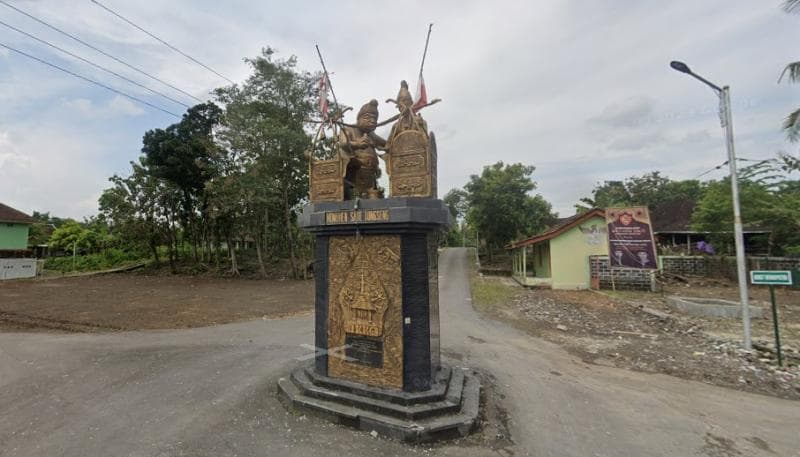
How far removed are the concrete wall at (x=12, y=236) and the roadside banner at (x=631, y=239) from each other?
118 feet

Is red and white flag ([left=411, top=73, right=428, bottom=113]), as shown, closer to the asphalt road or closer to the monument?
the monument

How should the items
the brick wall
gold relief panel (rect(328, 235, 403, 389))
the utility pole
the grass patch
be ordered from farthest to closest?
the brick wall
the grass patch
the utility pole
gold relief panel (rect(328, 235, 403, 389))

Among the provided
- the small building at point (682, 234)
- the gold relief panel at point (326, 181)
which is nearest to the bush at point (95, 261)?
the gold relief panel at point (326, 181)

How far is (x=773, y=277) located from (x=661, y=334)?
277cm

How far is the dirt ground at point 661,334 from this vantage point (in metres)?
5.95

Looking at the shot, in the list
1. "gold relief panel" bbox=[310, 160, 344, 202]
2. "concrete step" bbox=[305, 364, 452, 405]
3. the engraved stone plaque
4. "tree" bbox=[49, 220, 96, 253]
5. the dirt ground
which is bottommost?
the dirt ground

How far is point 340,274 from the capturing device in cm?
468

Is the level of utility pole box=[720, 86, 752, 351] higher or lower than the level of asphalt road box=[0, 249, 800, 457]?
higher

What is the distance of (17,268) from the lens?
21391 millimetres

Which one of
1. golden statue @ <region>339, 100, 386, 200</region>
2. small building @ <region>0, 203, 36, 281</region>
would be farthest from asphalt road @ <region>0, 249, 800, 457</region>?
small building @ <region>0, 203, 36, 281</region>

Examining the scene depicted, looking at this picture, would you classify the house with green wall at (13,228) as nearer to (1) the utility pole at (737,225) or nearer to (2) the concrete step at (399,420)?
(2) the concrete step at (399,420)

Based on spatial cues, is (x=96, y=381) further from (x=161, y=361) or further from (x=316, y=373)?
(x=316, y=373)

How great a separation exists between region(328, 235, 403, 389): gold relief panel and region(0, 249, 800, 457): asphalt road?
0.76m

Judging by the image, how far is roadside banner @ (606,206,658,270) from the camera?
13812 millimetres
